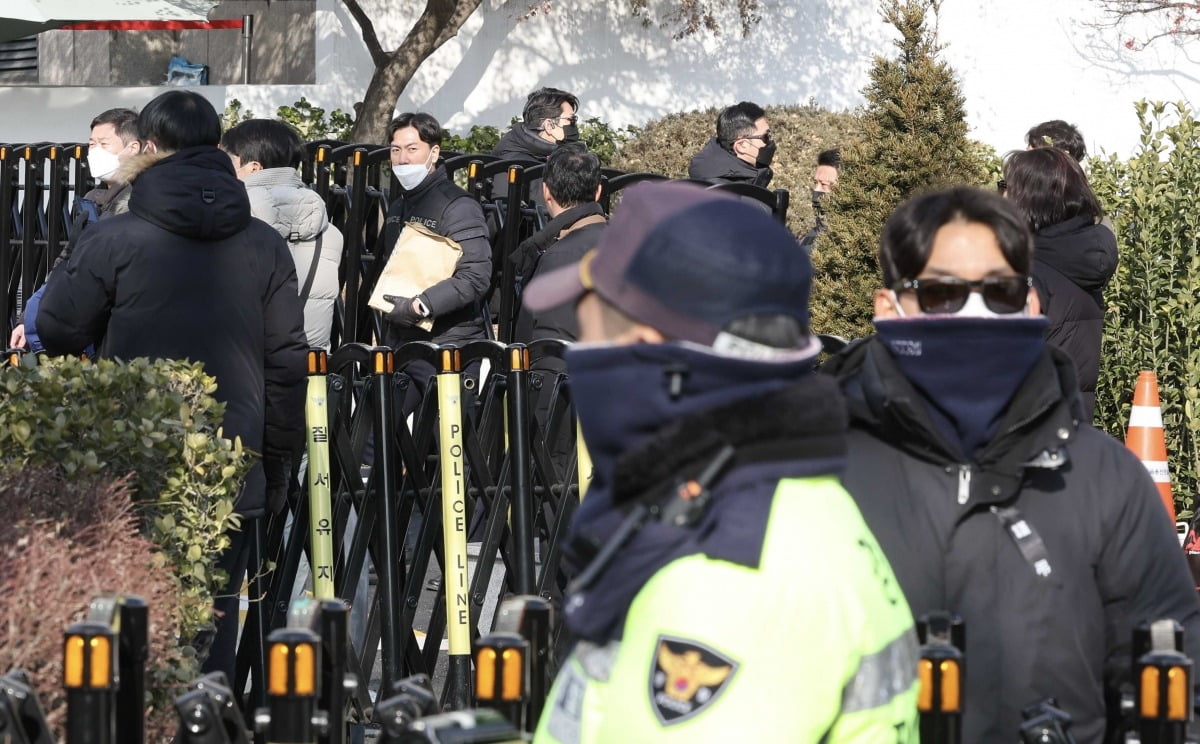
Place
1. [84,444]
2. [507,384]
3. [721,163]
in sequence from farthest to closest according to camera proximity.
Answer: [721,163] < [507,384] < [84,444]

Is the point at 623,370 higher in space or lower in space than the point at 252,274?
lower

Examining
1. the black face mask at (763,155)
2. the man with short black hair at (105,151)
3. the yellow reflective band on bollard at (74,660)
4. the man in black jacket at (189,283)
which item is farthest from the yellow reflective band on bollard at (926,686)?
the black face mask at (763,155)

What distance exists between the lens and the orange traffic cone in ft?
24.7

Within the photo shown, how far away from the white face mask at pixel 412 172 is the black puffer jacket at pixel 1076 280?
120 inches

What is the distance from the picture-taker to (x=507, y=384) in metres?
5.46

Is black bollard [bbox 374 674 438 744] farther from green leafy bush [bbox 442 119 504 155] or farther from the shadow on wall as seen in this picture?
the shadow on wall

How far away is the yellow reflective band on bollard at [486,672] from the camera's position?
2.63 meters

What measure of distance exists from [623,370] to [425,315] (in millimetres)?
5629

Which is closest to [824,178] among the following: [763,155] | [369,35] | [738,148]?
[763,155]

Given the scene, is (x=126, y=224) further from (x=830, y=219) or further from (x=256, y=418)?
(x=830, y=219)

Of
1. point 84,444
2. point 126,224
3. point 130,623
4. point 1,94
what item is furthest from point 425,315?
point 1,94

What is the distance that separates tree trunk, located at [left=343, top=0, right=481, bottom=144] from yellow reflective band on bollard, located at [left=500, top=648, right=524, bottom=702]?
17.9 m

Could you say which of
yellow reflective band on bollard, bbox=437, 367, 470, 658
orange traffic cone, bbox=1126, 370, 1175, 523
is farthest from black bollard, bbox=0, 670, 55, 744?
orange traffic cone, bbox=1126, 370, 1175, 523

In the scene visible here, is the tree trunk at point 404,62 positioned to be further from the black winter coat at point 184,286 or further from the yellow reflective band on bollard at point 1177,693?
the yellow reflective band on bollard at point 1177,693
